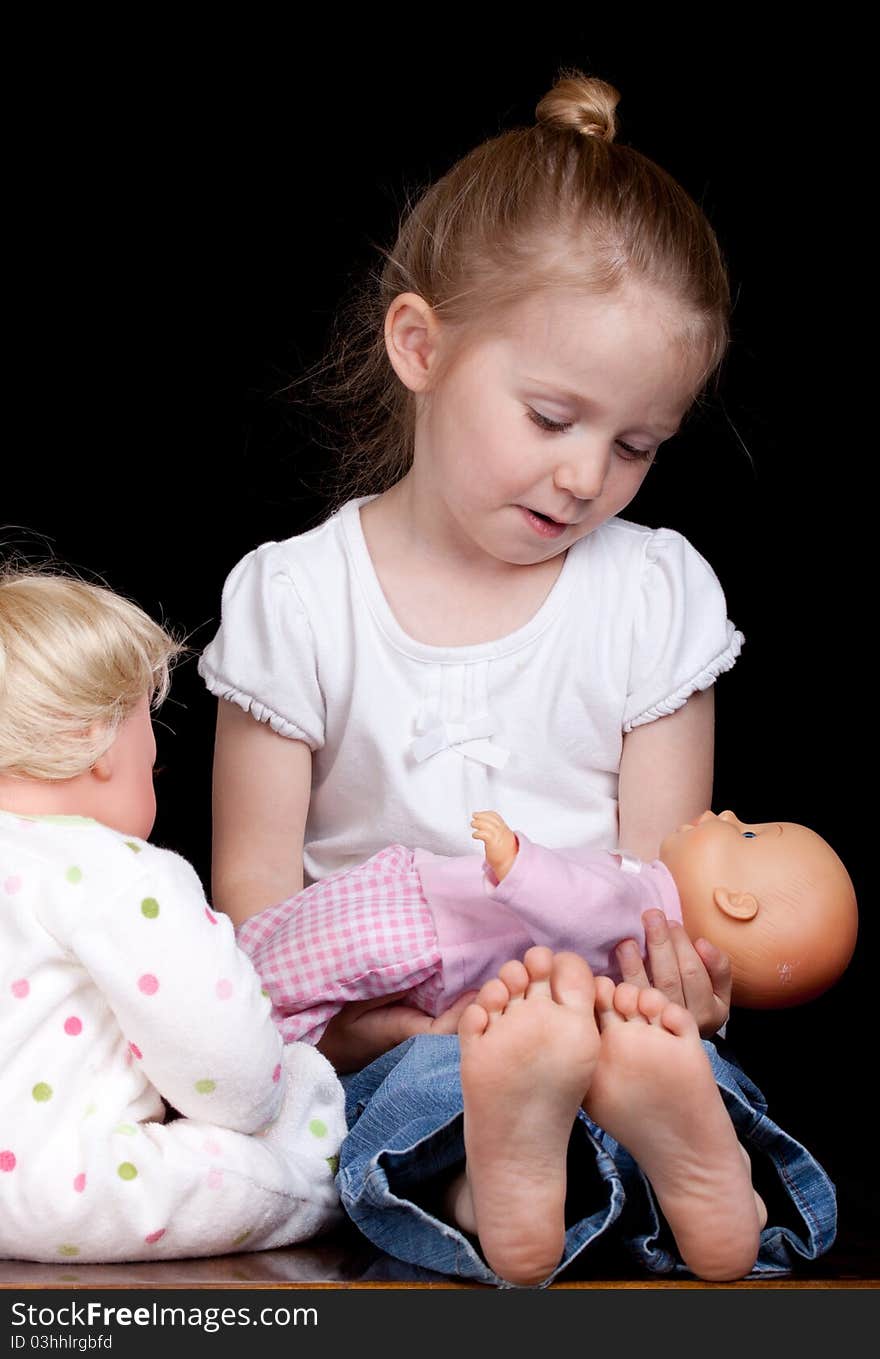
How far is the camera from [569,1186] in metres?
1.70

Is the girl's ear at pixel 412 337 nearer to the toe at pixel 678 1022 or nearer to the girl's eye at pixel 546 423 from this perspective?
the girl's eye at pixel 546 423

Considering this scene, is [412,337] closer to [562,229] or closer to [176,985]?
[562,229]

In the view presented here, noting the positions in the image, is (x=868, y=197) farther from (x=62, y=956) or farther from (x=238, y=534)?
(x=62, y=956)

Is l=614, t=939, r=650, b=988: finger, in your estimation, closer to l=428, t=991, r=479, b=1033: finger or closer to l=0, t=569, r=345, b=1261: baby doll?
l=428, t=991, r=479, b=1033: finger

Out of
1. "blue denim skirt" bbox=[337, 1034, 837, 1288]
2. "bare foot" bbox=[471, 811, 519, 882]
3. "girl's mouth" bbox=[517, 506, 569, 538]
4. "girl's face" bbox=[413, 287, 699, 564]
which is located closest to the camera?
"blue denim skirt" bbox=[337, 1034, 837, 1288]

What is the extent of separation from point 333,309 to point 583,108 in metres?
0.69

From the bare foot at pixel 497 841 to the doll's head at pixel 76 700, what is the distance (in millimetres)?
310

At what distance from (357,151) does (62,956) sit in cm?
156

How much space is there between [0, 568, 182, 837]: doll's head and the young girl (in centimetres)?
43

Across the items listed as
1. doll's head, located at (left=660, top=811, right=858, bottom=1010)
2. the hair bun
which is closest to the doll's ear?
doll's head, located at (left=660, top=811, right=858, bottom=1010)

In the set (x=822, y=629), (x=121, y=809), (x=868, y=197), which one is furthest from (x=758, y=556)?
(x=121, y=809)

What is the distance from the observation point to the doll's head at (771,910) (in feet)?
6.63

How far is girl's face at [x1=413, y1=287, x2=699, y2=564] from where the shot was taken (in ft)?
6.78

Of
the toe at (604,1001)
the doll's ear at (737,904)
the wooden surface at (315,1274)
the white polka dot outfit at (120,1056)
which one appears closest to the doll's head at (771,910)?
the doll's ear at (737,904)
